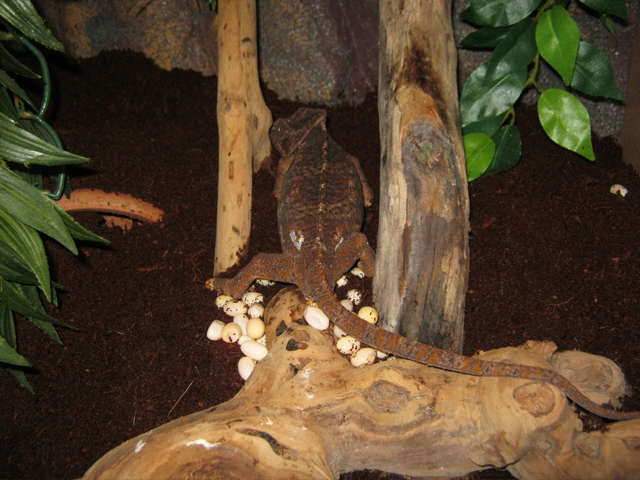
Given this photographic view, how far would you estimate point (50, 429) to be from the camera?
2.72 m

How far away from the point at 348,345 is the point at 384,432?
0.68 metres

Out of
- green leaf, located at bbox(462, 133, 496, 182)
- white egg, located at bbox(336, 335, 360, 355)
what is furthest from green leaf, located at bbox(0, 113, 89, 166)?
green leaf, located at bbox(462, 133, 496, 182)

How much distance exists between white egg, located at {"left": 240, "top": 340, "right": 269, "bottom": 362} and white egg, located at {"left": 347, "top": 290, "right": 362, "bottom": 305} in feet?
2.31

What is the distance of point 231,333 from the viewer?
2998 millimetres

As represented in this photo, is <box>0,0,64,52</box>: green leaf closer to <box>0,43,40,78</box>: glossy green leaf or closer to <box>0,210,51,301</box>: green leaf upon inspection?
<box>0,43,40,78</box>: glossy green leaf

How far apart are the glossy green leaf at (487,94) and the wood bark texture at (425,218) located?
26.8 inches

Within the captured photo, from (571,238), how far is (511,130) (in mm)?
938

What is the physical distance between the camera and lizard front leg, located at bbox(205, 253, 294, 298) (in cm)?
321

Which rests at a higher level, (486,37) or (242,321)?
(486,37)

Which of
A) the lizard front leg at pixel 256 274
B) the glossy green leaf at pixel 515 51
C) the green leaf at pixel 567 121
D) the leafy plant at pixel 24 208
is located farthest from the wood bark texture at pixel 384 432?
the glossy green leaf at pixel 515 51

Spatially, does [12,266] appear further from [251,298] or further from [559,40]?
[559,40]

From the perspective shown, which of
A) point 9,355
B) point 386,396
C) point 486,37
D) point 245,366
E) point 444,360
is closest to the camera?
point 9,355

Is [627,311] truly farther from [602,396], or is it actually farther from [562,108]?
[562,108]

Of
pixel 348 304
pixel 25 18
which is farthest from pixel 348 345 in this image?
pixel 25 18
